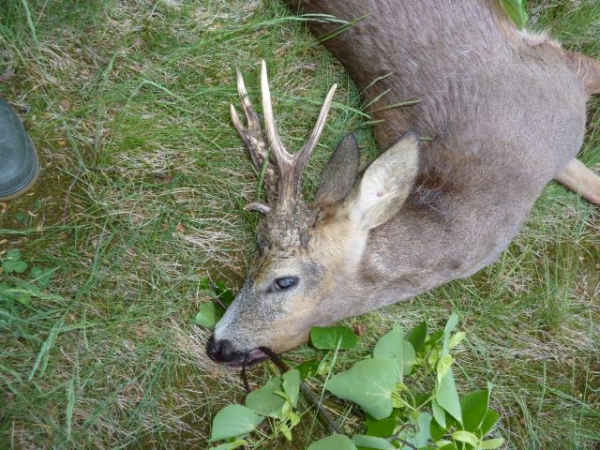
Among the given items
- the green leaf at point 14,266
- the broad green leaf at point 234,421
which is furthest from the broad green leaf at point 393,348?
the green leaf at point 14,266

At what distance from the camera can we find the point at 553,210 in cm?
407

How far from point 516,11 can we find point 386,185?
123 centimetres

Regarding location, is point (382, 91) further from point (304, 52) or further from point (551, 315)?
point (551, 315)

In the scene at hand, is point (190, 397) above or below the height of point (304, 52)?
below

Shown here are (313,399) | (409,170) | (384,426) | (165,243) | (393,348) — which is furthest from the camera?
(165,243)

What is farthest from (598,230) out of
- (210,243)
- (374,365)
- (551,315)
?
(210,243)

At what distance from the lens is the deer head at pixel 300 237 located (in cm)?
300

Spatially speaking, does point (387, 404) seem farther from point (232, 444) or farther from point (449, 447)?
point (232, 444)

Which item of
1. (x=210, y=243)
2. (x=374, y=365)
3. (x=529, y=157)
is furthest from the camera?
(x=210, y=243)

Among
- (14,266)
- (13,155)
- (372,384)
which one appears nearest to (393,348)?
(372,384)

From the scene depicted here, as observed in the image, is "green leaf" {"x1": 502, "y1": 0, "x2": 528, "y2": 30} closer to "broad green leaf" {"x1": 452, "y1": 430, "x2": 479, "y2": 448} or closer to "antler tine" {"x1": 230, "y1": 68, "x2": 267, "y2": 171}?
"antler tine" {"x1": 230, "y1": 68, "x2": 267, "y2": 171}

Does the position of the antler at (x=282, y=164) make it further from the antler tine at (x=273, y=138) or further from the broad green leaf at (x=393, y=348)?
the broad green leaf at (x=393, y=348)

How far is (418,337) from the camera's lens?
3412 millimetres

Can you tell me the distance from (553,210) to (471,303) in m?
0.81
